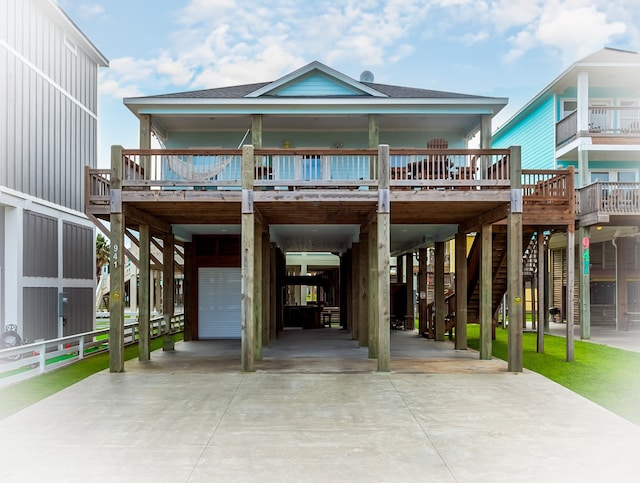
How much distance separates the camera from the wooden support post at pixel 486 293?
12.6 meters

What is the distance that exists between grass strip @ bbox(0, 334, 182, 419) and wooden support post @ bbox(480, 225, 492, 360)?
340 inches

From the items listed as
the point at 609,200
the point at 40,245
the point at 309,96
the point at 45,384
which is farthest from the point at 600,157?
the point at 45,384

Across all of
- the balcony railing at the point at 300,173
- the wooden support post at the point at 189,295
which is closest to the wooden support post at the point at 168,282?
the wooden support post at the point at 189,295

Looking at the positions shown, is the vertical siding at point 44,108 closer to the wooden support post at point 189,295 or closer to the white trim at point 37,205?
the white trim at point 37,205

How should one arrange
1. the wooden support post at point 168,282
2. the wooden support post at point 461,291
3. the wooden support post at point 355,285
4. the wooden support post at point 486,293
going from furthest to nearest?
the wooden support post at point 355,285 < the wooden support post at point 168,282 < the wooden support post at point 461,291 < the wooden support post at point 486,293

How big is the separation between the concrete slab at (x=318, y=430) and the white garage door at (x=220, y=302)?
7159mm

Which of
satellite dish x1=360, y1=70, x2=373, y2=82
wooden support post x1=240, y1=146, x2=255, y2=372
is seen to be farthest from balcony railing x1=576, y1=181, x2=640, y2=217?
wooden support post x1=240, y1=146, x2=255, y2=372

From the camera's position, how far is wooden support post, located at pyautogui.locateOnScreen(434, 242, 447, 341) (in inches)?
682

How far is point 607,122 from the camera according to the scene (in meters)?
20.4

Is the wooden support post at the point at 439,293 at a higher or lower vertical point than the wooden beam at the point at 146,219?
lower

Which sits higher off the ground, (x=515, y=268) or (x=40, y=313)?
(x=515, y=268)

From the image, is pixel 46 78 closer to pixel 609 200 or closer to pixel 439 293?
pixel 439 293

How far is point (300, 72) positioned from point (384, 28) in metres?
3.00

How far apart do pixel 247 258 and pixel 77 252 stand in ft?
31.3
